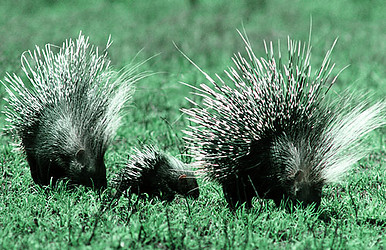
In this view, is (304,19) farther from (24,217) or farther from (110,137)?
(24,217)

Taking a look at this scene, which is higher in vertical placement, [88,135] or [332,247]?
[88,135]

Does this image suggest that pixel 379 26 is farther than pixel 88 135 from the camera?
Yes

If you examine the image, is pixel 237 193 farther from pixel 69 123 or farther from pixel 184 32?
pixel 184 32

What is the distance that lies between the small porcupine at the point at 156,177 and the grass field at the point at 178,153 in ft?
0.34

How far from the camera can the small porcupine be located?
4242 millimetres

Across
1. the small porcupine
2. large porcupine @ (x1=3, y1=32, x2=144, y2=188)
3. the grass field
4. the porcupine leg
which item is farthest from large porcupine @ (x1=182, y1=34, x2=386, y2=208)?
large porcupine @ (x1=3, y1=32, x2=144, y2=188)

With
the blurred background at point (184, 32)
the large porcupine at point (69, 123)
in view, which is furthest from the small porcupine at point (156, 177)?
the blurred background at point (184, 32)

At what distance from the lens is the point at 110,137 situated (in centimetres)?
419

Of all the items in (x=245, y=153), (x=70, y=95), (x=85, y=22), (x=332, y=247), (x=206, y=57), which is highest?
(x=85, y=22)

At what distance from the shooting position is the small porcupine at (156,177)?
424cm

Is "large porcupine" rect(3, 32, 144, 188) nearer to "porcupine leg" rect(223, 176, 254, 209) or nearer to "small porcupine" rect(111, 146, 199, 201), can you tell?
"small porcupine" rect(111, 146, 199, 201)

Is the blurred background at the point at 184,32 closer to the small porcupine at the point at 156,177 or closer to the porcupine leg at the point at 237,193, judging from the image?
the small porcupine at the point at 156,177

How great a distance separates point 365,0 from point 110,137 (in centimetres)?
1164

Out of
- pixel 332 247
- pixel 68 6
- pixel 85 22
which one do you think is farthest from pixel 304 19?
pixel 332 247
